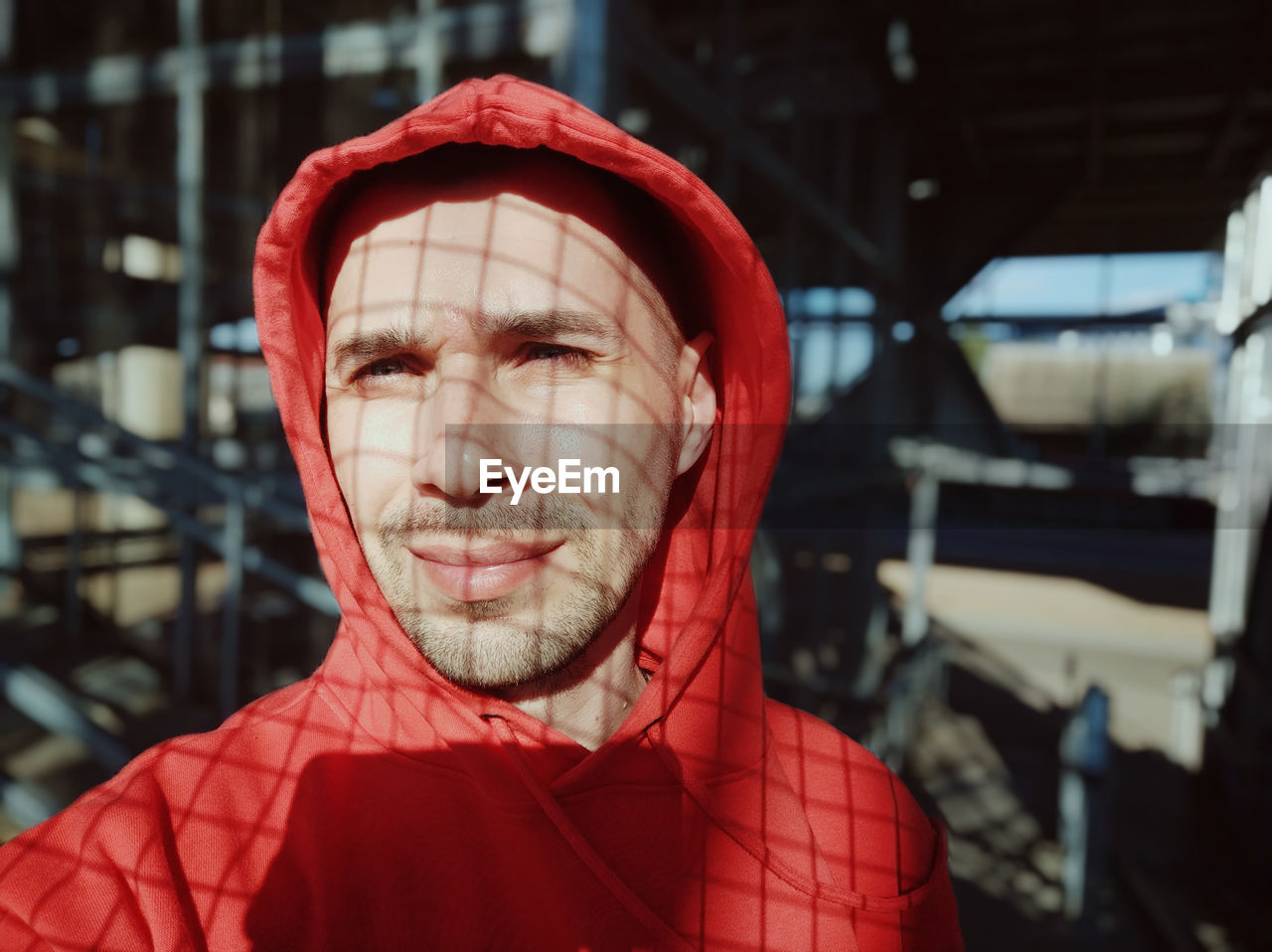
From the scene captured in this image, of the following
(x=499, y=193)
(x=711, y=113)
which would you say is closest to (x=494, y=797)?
(x=499, y=193)

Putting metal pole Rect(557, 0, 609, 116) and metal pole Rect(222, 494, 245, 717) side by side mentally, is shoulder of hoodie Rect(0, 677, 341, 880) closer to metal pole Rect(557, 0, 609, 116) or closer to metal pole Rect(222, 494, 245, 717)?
metal pole Rect(557, 0, 609, 116)

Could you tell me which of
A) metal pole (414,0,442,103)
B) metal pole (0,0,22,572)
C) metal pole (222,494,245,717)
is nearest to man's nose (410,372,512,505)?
metal pole (414,0,442,103)

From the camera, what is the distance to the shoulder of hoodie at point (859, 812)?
772 mm

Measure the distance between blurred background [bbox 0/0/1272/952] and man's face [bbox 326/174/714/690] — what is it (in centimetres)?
77

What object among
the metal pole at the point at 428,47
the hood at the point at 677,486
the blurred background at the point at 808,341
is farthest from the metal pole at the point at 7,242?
the hood at the point at 677,486

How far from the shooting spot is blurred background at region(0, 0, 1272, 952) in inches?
82.4

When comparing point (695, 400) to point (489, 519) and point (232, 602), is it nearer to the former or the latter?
point (489, 519)

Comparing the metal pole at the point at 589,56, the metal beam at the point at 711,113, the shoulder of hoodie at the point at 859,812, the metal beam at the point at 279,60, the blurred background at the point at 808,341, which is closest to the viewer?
the shoulder of hoodie at the point at 859,812

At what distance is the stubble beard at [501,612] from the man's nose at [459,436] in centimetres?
3

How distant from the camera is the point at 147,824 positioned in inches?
24.8

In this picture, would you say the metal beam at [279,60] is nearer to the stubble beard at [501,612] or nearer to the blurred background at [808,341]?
the blurred background at [808,341]

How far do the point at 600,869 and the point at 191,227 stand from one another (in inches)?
93.6

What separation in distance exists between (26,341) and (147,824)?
3.47m

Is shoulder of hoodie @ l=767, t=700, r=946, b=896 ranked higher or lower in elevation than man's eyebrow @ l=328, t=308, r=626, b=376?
lower
